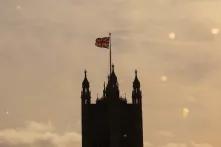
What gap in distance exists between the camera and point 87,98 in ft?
355

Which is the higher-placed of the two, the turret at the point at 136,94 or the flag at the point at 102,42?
the flag at the point at 102,42

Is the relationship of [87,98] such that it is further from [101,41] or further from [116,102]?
[101,41]

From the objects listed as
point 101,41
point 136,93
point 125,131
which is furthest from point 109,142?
point 101,41

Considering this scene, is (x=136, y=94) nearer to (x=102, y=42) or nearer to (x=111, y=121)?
(x=111, y=121)

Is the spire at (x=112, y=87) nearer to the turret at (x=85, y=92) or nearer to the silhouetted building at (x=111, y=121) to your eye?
the silhouetted building at (x=111, y=121)

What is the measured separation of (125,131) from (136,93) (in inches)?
298

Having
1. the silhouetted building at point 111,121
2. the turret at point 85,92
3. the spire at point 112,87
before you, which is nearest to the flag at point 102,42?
the spire at point 112,87

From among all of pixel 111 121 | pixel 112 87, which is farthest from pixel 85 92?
pixel 111 121

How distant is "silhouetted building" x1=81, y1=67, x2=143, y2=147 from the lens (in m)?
104

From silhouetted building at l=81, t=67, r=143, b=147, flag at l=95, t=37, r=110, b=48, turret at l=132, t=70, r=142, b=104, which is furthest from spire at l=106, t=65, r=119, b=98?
flag at l=95, t=37, r=110, b=48

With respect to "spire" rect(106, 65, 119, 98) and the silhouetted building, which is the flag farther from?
the silhouetted building

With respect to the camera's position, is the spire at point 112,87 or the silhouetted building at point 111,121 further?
the spire at point 112,87

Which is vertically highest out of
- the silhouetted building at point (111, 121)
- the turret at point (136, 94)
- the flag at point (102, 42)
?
the flag at point (102, 42)

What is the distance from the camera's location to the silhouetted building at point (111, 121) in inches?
4114
